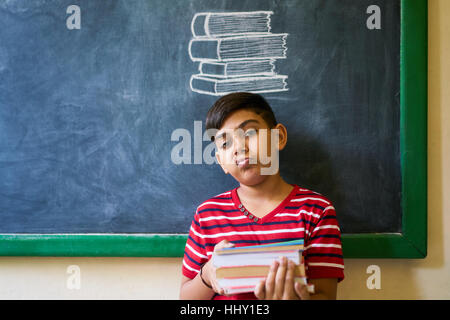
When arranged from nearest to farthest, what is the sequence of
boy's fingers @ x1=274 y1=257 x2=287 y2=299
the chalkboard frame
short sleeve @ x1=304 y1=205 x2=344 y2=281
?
boy's fingers @ x1=274 y1=257 x2=287 y2=299 < short sleeve @ x1=304 y1=205 x2=344 y2=281 < the chalkboard frame

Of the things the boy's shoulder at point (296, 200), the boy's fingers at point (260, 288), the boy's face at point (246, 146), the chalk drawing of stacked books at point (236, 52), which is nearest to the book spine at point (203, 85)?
the chalk drawing of stacked books at point (236, 52)

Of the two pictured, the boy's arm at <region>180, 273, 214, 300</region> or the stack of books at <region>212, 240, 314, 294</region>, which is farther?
the boy's arm at <region>180, 273, 214, 300</region>

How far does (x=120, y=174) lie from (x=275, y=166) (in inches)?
20.9

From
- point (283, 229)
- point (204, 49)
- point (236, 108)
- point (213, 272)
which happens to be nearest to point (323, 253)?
point (283, 229)

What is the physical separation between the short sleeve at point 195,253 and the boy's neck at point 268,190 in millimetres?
166

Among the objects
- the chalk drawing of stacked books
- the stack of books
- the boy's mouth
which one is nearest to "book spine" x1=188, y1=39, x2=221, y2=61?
the chalk drawing of stacked books

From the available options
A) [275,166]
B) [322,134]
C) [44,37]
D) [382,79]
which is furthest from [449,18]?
[44,37]

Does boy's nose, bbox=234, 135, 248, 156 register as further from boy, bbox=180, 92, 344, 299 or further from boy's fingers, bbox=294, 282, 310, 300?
boy's fingers, bbox=294, 282, 310, 300

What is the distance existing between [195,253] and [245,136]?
1.14 feet

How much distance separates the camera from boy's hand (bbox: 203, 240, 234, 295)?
814 millimetres

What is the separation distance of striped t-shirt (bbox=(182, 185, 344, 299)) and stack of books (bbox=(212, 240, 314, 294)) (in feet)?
0.37

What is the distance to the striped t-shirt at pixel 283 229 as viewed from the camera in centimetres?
87

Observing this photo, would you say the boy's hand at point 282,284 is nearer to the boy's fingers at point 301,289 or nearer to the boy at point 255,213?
the boy's fingers at point 301,289

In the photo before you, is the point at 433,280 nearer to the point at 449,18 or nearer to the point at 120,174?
the point at 449,18
